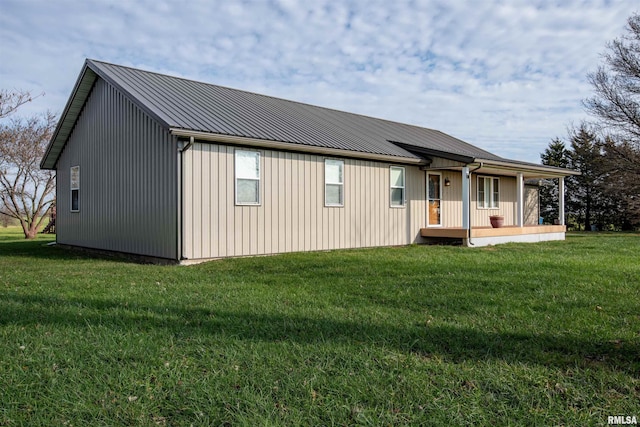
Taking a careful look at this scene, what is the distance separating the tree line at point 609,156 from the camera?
73.3ft

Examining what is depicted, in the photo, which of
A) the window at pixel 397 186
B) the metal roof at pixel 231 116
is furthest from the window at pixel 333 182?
the window at pixel 397 186

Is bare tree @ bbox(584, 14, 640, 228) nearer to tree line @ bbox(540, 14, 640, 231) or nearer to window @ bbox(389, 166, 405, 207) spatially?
tree line @ bbox(540, 14, 640, 231)

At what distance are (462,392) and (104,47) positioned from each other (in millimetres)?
14734

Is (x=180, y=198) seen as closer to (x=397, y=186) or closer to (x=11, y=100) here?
(x=397, y=186)

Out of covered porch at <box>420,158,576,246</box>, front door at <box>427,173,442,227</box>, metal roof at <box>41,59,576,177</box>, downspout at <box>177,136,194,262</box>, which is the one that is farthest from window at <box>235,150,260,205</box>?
front door at <box>427,173,442,227</box>

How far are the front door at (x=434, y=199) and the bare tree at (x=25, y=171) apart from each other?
57.7 feet

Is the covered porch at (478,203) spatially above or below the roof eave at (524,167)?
below

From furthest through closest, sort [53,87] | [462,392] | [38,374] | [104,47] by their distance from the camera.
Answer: [53,87] → [104,47] → [38,374] → [462,392]

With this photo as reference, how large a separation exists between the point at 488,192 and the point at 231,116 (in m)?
10.3

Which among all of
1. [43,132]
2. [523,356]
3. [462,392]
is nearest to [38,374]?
[462,392]

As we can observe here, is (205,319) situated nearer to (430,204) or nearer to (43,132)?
(430,204)

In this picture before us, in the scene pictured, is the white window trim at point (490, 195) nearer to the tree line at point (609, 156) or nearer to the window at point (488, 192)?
the window at point (488, 192)

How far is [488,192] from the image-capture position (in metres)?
17.0

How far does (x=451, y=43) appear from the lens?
10742 millimetres
